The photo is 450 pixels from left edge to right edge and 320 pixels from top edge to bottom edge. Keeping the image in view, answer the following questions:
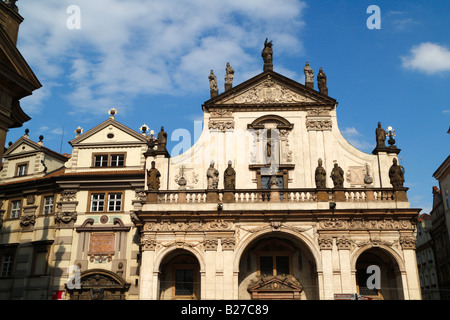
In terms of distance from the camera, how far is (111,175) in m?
27.4

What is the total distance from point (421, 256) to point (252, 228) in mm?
27910

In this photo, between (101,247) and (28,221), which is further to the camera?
(28,221)

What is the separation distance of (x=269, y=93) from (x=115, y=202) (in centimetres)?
1108

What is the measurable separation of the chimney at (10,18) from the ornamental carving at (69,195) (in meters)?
12.3

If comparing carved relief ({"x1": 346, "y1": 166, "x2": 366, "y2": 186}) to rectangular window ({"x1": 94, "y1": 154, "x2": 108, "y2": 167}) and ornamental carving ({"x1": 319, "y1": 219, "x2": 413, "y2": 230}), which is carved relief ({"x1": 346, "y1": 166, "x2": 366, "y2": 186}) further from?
rectangular window ({"x1": 94, "y1": 154, "x2": 108, "y2": 167})

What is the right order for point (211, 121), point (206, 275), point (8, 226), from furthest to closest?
1. point (8, 226)
2. point (211, 121)
3. point (206, 275)

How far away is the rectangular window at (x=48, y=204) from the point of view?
2805 centimetres

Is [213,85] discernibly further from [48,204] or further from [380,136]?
[48,204]

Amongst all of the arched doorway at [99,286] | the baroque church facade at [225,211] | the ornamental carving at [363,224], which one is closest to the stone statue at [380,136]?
the baroque church facade at [225,211]

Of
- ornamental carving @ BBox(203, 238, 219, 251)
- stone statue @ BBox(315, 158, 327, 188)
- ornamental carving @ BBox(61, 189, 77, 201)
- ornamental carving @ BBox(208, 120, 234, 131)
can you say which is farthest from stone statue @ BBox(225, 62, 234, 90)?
ornamental carving @ BBox(61, 189, 77, 201)

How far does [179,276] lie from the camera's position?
23.8m

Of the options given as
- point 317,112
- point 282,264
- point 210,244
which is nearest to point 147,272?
point 210,244
